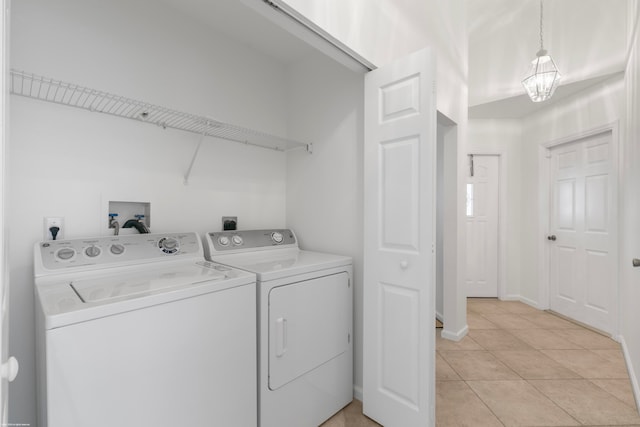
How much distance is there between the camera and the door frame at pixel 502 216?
4.06m

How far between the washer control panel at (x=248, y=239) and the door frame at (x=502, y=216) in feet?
10.3

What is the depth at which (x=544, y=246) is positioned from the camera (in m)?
3.73

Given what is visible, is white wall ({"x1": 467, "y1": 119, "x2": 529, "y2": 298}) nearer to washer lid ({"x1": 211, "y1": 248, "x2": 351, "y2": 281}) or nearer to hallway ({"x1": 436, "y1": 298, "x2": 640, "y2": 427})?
hallway ({"x1": 436, "y1": 298, "x2": 640, "y2": 427})

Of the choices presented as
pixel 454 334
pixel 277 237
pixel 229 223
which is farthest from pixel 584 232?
pixel 229 223

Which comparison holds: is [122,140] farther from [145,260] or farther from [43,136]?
[145,260]

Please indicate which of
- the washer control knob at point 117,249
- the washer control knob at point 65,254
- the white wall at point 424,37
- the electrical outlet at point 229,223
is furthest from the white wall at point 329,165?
the washer control knob at point 65,254

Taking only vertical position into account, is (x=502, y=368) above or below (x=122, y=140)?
below

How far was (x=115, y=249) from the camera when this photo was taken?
58.6 inches

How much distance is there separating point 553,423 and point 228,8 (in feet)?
10.4

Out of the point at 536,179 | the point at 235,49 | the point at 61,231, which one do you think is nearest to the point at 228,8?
the point at 235,49

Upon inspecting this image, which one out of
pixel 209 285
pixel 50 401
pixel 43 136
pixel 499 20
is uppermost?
pixel 499 20

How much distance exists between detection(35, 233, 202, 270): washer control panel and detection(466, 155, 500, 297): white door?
3761 mm

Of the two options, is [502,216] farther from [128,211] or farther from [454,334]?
[128,211]

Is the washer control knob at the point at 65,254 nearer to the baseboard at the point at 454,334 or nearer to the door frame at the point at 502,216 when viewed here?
the baseboard at the point at 454,334
